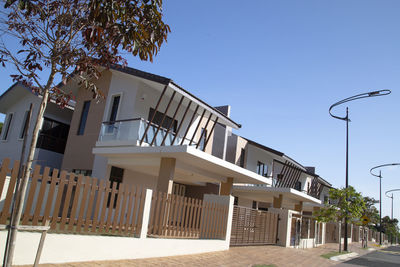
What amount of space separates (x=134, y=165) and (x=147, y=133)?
187 cm

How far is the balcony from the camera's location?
1491 centimetres

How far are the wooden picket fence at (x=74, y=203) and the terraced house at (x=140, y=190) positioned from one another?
2cm

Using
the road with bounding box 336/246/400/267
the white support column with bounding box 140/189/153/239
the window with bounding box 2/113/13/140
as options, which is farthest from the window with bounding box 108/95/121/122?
the road with bounding box 336/246/400/267

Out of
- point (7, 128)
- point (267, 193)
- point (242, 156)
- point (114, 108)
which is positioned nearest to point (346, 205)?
point (267, 193)

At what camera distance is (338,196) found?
2019cm

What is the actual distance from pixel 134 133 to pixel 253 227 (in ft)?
23.4

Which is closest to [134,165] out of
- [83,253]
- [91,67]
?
[83,253]

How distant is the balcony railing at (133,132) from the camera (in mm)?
14922

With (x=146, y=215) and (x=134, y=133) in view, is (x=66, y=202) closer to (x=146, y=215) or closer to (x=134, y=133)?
(x=146, y=215)

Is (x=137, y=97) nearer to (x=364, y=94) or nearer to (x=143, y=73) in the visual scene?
(x=143, y=73)

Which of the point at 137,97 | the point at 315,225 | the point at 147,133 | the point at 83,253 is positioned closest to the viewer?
the point at 83,253

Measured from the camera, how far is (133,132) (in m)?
15.0

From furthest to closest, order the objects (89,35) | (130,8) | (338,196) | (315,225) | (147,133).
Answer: (315,225) → (338,196) → (147,133) → (130,8) → (89,35)

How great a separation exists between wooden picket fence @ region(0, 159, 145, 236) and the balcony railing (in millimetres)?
5925
